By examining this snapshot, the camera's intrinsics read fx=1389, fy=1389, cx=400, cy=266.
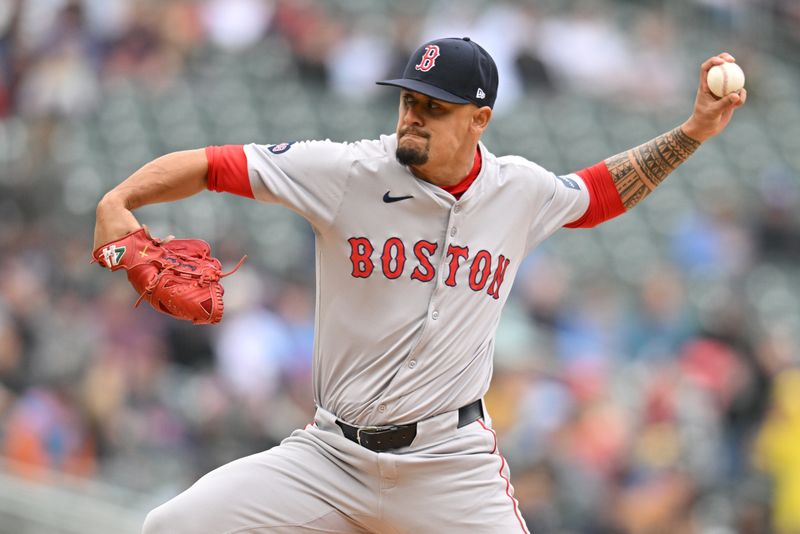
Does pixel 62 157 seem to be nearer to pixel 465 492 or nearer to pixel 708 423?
pixel 708 423

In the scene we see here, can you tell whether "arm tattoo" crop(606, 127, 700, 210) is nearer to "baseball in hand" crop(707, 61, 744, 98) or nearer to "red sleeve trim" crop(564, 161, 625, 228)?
"red sleeve trim" crop(564, 161, 625, 228)

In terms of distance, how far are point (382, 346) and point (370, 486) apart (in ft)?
1.30

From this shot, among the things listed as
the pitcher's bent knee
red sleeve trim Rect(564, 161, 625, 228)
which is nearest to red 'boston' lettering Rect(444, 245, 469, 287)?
red sleeve trim Rect(564, 161, 625, 228)

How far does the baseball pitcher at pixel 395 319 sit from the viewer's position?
3902 millimetres

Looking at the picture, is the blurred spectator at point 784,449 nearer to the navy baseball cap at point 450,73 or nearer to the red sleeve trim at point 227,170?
the navy baseball cap at point 450,73

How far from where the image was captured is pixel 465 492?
3961mm

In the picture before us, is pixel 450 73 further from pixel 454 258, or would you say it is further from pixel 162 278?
pixel 162 278

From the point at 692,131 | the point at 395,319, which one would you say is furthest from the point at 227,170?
the point at 692,131

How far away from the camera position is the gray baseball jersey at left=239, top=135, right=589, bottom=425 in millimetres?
3930

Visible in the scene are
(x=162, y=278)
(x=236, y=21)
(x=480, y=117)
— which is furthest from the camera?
(x=236, y=21)

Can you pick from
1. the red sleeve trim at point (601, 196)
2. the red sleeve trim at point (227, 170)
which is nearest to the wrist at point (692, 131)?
the red sleeve trim at point (601, 196)

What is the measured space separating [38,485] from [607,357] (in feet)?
12.8

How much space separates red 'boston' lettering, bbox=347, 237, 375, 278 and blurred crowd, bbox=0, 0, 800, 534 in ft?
12.3

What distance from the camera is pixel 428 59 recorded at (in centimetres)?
397
